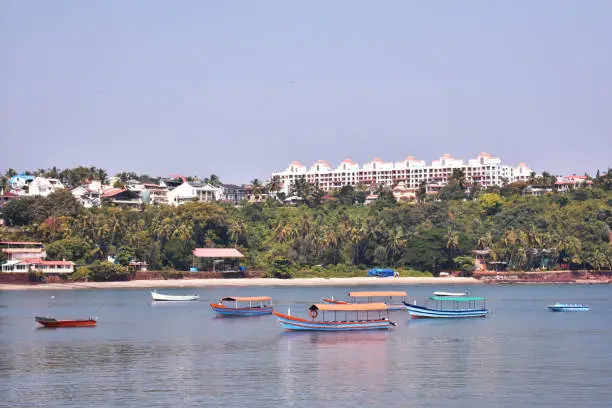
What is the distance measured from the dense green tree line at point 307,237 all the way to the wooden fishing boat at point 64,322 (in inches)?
2141

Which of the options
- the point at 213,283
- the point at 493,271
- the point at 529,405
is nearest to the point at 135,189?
the point at 213,283

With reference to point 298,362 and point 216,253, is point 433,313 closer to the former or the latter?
point 298,362

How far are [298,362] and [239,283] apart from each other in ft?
258

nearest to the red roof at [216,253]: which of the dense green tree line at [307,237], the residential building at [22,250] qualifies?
the dense green tree line at [307,237]

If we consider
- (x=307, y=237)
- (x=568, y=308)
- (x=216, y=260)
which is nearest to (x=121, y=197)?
(x=216, y=260)

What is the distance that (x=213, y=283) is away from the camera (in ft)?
438

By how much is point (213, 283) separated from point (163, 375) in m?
83.7

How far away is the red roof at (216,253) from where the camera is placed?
137250 millimetres

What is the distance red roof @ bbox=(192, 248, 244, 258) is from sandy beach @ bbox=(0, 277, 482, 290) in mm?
4592

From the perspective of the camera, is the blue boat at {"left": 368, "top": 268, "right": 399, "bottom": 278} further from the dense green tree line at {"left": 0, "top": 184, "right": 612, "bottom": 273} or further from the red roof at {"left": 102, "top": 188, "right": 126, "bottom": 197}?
the red roof at {"left": 102, "top": 188, "right": 126, "bottom": 197}

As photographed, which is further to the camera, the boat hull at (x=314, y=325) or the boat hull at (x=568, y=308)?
the boat hull at (x=568, y=308)

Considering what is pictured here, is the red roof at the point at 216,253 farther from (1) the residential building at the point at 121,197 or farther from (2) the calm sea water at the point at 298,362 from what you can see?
(1) the residential building at the point at 121,197

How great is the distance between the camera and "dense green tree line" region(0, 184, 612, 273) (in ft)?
447

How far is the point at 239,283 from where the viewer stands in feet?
437
